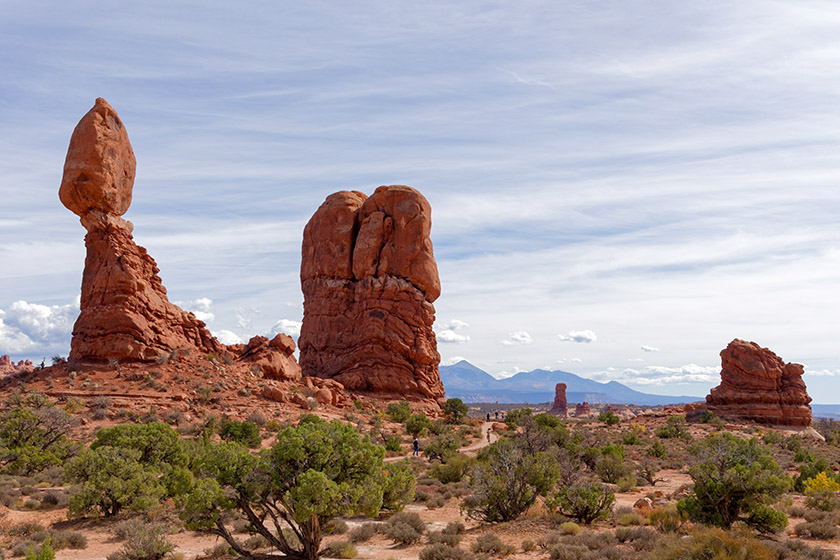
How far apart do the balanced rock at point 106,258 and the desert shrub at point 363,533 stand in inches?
1014

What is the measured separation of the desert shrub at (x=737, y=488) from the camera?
15.4m

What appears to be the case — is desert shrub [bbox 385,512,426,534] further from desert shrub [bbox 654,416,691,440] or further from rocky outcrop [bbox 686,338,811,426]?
rocky outcrop [bbox 686,338,811,426]

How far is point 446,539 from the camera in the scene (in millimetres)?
15469

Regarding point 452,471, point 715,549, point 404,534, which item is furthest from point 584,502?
point 452,471

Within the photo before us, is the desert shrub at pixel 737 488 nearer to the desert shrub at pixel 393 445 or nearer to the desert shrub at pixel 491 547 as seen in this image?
the desert shrub at pixel 491 547

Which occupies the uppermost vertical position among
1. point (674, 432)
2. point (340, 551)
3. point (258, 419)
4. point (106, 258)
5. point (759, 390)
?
point (106, 258)

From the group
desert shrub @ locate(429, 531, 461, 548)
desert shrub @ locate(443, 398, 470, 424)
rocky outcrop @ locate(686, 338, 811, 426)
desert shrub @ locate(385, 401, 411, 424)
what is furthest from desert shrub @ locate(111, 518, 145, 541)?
rocky outcrop @ locate(686, 338, 811, 426)

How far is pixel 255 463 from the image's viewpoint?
12.7 m

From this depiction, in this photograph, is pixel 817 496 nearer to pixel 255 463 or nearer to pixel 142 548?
pixel 255 463

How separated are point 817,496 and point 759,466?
336 inches

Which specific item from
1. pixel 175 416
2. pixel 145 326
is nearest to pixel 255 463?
pixel 175 416

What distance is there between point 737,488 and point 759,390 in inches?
2094

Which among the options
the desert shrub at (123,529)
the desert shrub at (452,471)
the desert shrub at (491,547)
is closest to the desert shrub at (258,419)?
the desert shrub at (452,471)

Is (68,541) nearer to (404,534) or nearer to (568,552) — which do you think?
(404,534)
